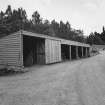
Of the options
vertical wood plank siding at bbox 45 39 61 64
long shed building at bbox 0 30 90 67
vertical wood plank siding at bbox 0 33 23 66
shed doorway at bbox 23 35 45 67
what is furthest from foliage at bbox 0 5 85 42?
vertical wood plank siding at bbox 45 39 61 64

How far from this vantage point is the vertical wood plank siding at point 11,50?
368 inches

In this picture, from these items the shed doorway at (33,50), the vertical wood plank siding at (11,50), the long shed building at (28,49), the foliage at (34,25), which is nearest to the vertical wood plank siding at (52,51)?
the long shed building at (28,49)

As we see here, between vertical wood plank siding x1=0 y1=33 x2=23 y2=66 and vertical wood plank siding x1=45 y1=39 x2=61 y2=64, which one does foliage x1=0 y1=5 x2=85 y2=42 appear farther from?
vertical wood plank siding x1=45 y1=39 x2=61 y2=64

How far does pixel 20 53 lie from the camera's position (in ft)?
30.2

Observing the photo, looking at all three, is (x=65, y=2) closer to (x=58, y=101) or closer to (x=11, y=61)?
(x=11, y=61)

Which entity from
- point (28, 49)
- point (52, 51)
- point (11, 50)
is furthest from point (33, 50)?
point (11, 50)

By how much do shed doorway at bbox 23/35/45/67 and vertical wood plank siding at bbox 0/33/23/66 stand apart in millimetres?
2665

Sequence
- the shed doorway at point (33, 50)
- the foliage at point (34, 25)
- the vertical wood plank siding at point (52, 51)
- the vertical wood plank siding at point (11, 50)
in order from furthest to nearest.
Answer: the foliage at point (34, 25), the shed doorway at point (33, 50), the vertical wood plank siding at point (52, 51), the vertical wood plank siding at point (11, 50)

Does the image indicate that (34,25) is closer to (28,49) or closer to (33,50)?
(28,49)

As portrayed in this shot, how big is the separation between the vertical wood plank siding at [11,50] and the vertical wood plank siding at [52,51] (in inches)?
132

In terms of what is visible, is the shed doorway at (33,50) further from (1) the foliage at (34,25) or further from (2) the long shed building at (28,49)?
(1) the foliage at (34,25)

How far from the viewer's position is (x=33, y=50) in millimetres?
13086

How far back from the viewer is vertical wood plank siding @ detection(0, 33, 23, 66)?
9.36 meters

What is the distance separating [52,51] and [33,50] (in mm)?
2162
